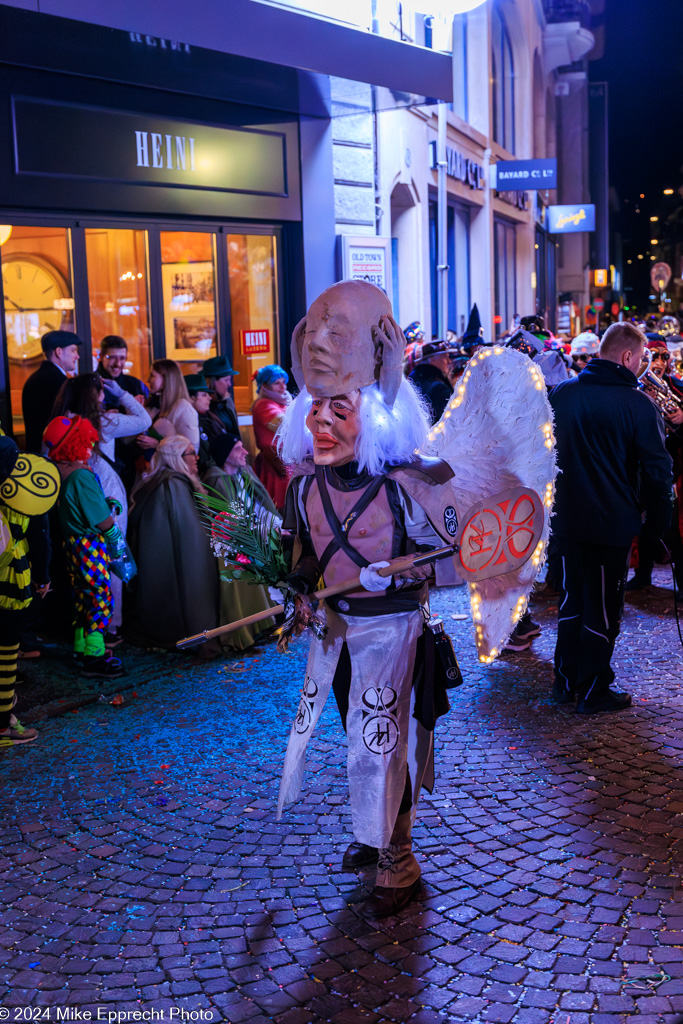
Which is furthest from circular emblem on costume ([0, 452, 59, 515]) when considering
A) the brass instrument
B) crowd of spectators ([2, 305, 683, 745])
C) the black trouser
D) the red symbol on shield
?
the brass instrument

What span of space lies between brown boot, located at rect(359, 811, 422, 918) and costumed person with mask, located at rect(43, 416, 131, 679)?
3.14 meters

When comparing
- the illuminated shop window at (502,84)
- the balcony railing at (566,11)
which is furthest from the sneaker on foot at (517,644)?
the balcony railing at (566,11)

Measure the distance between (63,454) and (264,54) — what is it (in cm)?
368

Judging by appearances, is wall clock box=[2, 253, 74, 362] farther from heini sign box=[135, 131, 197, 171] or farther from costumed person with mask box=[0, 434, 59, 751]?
costumed person with mask box=[0, 434, 59, 751]

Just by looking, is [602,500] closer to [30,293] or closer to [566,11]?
[30,293]

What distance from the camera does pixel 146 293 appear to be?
9.16m

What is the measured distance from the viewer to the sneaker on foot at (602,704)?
18.1 feet

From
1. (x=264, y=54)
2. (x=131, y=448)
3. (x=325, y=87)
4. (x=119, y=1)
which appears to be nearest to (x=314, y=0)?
(x=325, y=87)

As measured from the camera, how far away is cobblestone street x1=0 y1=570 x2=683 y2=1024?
10.5ft

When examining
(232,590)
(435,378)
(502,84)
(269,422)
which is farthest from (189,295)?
(502,84)

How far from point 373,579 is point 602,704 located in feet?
8.65

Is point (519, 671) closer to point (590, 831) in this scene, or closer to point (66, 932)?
point (590, 831)

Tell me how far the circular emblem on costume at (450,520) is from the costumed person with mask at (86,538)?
10.4ft

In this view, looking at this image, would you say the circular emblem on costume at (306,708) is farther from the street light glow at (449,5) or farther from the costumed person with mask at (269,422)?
the street light glow at (449,5)
